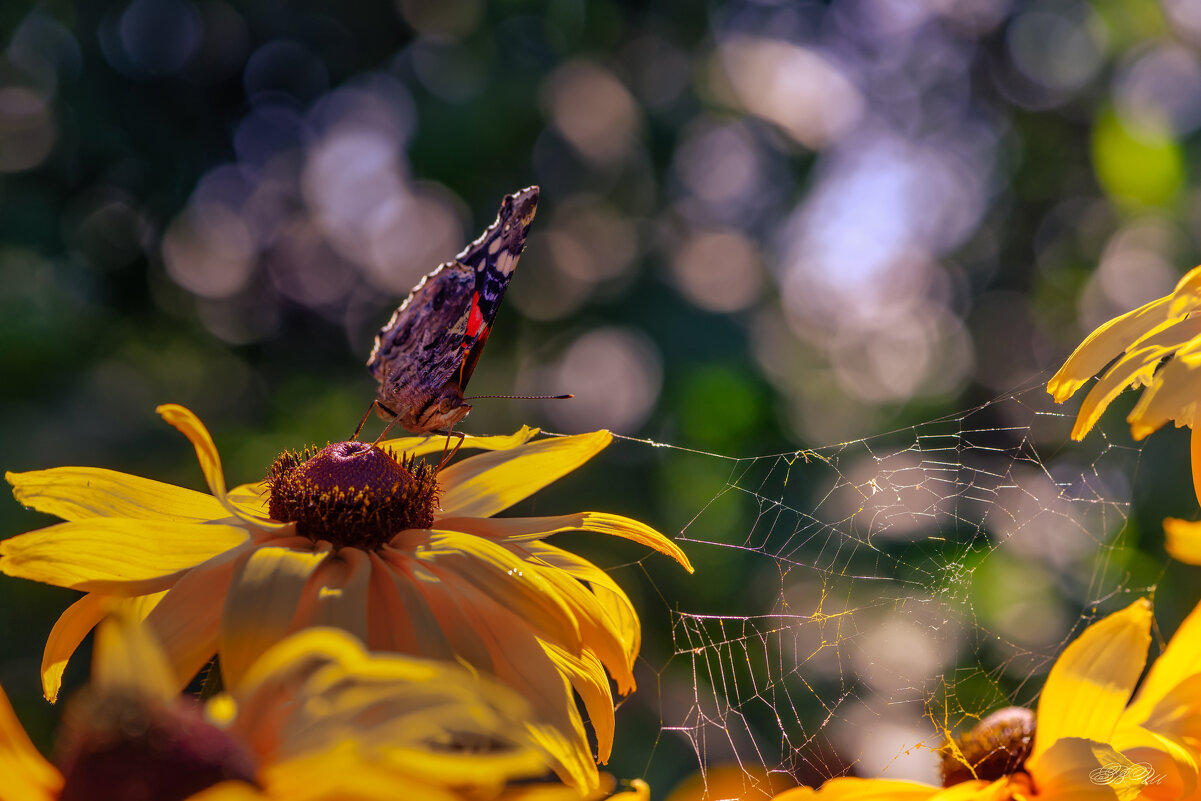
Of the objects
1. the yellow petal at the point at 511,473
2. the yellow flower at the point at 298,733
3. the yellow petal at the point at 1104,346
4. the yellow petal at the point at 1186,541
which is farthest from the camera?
Result: the yellow petal at the point at 511,473

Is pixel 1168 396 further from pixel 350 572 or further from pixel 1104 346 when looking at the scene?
pixel 350 572

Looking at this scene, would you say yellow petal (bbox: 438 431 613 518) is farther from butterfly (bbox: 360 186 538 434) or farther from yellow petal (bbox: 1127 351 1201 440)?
yellow petal (bbox: 1127 351 1201 440)

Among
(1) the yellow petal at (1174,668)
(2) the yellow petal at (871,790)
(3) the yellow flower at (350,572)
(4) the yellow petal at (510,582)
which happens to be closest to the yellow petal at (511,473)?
(3) the yellow flower at (350,572)

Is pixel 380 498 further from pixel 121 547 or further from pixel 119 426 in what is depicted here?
pixel 119 426

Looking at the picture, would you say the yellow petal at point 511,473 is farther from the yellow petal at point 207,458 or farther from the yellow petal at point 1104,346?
the yellow petal at point 1104,346

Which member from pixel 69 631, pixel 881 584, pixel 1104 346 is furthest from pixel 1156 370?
pixel 881 584

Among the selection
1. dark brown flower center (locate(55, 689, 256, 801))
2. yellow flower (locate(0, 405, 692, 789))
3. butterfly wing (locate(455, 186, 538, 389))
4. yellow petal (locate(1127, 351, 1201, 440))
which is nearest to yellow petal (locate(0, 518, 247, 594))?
yellow flower (locate(0, 405, 692, 789))

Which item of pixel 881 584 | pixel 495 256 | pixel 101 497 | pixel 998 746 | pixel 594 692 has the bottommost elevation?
pixel 881 584

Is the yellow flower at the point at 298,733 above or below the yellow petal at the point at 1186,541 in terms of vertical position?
below
